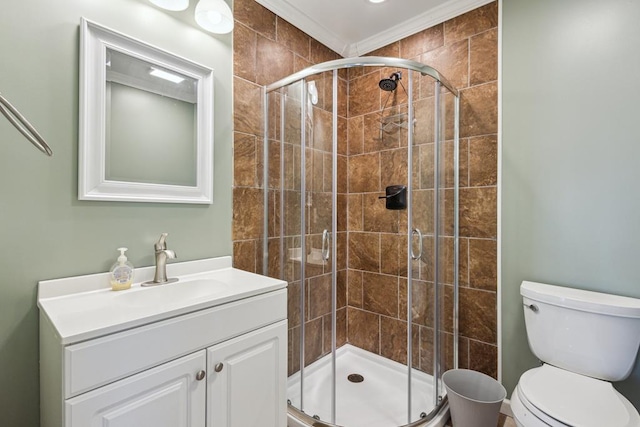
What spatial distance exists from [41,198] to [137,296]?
516mm

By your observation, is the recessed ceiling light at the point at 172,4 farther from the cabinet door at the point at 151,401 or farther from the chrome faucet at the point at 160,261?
the cabinet door at the point at 151,401

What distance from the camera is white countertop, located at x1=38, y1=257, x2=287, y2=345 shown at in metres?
0.87

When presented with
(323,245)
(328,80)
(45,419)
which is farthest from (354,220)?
(45,419)

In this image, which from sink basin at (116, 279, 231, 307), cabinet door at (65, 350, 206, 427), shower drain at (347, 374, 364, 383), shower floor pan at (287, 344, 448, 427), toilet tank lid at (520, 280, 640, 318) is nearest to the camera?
cabinet door at (65, 350, 206, 427)

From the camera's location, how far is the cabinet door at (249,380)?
3.55ft

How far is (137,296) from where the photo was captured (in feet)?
4.02

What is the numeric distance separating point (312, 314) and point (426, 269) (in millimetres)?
760

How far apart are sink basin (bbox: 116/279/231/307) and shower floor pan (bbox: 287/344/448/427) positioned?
80cm

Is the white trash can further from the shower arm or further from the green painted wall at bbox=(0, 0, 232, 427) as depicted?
the shower arm

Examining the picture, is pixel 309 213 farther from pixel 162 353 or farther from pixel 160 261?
pixel 162 353

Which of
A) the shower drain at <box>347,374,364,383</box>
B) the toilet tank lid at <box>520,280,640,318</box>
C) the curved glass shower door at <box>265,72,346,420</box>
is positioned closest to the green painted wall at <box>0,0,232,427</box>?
the curved glass shower door at <box>265,72,346,420</box>

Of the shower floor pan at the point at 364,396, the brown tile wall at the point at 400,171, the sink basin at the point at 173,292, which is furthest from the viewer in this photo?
the brown tile wall at the point at 400,171

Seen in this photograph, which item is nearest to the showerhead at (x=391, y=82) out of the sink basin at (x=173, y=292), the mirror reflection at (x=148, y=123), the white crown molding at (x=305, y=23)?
the white crown molding at (x=305, y=23)

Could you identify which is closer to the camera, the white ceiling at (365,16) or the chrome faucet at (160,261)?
the chrome faucet at (160,261)
